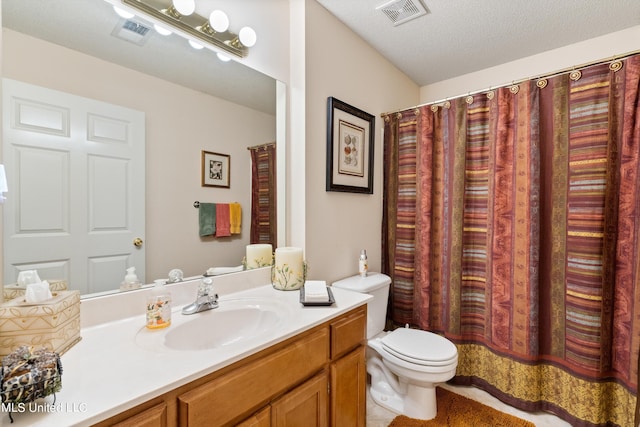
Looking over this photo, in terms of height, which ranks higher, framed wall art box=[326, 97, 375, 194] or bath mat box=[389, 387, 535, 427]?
framed wall art box=[326, 97, 375, 194]

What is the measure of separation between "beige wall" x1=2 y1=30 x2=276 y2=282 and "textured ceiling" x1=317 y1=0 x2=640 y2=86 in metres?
0.95

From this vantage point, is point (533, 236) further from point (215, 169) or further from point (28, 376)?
point (28, 376)

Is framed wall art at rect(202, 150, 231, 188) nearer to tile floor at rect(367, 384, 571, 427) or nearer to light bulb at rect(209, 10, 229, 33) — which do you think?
light bulb at rect(209, 10, 229, 33)

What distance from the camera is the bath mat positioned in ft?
5.09

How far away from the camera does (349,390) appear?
49.3 inches

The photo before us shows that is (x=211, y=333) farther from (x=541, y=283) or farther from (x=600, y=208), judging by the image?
(x=600, y=208)

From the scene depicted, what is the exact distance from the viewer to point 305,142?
5.18ft

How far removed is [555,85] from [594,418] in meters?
1.74

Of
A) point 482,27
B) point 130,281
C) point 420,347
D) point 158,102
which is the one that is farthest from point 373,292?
point 482,27

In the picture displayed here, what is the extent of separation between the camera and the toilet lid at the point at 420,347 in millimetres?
1495

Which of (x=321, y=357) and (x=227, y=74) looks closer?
(x=321, y=357)

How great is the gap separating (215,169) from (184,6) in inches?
26.2

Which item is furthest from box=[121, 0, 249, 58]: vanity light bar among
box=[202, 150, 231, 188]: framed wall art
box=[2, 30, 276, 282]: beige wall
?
box=[202, 150, 231, 188]: framed wall art

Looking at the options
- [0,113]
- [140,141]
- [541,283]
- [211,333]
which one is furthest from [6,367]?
[541,283]
